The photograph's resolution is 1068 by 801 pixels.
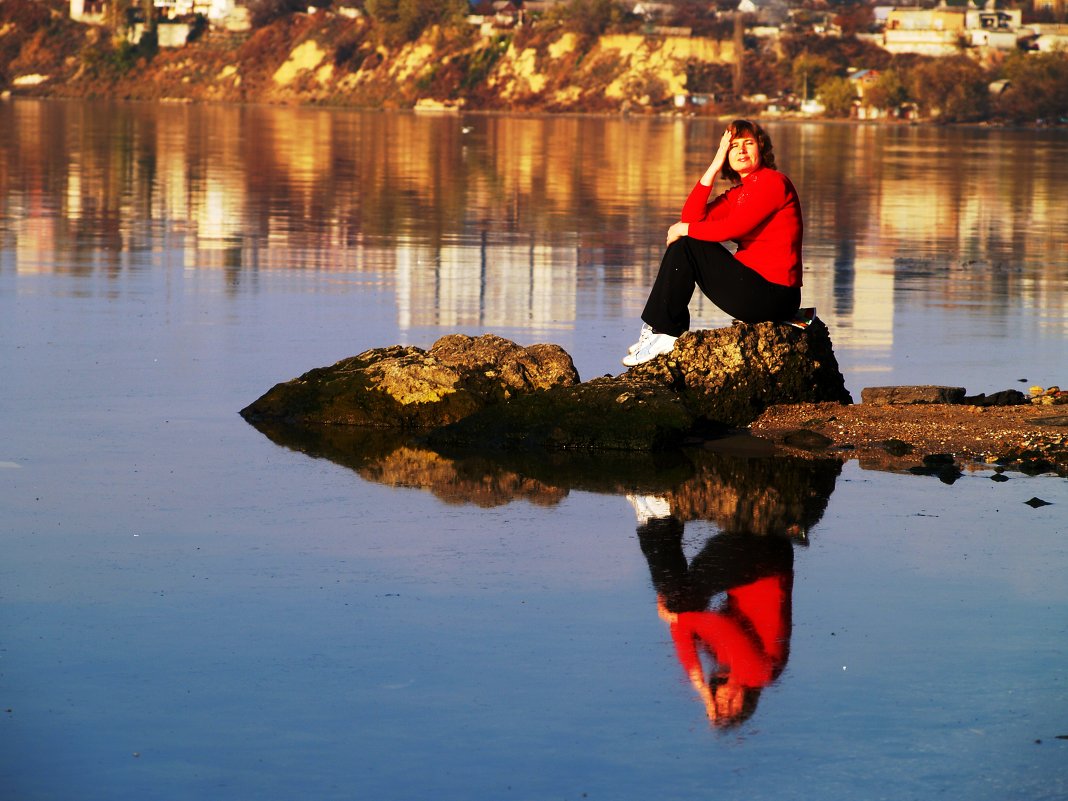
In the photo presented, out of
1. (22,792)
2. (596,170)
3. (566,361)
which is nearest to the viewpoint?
(22,792)

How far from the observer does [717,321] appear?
14.0 metres

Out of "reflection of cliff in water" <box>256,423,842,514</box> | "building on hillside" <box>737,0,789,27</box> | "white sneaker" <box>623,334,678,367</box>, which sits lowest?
"reflection of cliff in water" <box>256,423,842,514</box>

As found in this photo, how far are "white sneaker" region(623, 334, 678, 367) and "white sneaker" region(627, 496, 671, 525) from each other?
212 cm

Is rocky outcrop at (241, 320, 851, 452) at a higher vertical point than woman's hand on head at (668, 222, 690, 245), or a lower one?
lower

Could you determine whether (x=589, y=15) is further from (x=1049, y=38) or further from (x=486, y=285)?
(x=486, y=285)

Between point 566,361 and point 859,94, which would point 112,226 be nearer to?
point 566,361

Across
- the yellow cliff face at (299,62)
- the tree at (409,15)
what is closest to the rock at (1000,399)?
the yellow cliff face at (299,62)

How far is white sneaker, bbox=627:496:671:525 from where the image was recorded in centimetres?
769

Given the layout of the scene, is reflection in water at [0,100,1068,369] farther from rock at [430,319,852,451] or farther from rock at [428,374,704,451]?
rock at [428,374,704,451]

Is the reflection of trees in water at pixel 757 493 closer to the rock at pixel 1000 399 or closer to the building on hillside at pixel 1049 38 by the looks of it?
the rock at pixel 1000 399

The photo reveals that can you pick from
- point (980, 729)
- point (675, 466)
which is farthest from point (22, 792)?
point (675, 466)

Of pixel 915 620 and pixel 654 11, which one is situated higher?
pixel 654 11

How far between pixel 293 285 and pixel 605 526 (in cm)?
969

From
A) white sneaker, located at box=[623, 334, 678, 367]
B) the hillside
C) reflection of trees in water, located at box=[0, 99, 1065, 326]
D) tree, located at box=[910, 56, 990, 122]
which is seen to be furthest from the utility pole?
white sneaker, located at box=[623, 334, 678, 367]
